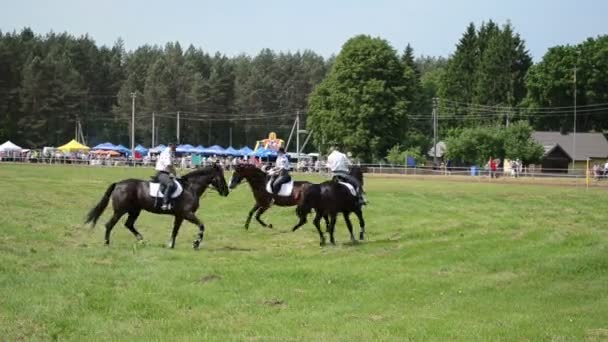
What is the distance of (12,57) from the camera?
115 meters

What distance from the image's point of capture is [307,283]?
1291 cm

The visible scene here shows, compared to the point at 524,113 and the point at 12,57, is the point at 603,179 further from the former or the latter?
the point at 12,57

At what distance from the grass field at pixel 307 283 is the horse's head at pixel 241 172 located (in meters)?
1.66

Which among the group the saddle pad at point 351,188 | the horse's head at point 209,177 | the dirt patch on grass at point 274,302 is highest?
the horse's head at point 209,177

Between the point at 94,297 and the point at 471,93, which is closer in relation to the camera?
the point at 94,297

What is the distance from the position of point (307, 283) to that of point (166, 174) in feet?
25.1

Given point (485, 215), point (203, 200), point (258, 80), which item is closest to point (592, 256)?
point (485, 215)

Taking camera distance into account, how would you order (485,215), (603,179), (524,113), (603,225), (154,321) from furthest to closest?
1. (524,113)
2. (603,179)
3. (485,215)
4. (603,225)
5. (154,321)

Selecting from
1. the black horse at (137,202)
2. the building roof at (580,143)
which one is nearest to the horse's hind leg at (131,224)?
the black horse at (137,202)

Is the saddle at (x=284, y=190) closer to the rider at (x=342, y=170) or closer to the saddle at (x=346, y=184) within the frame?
the rider at (x=342, y=170)

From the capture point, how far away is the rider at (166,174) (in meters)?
19.2

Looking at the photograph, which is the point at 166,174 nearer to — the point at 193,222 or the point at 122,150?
the point at 193,222

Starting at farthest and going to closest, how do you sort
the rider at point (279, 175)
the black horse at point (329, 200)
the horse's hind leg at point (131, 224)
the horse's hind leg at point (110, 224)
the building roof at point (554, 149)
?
the building roof at point (554, 149), the rider at point (279, 175), the black horse at point (329, 200), the horse's hind leg at point (131, 224), the horse's hind leg at point (110, 224)

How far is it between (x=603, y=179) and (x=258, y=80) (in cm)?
8025
